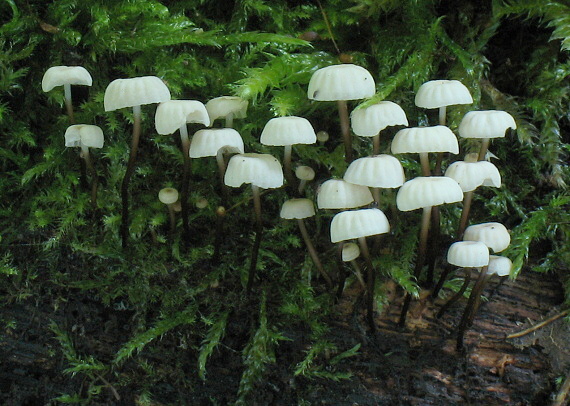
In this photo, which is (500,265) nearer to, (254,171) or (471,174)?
(471,174)

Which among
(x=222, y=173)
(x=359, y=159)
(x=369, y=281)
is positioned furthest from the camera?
(x=222, y=173)

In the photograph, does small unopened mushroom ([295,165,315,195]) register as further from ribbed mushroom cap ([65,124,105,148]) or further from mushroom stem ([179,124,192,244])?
ribbed mushroom cap ([65,124,105,148])

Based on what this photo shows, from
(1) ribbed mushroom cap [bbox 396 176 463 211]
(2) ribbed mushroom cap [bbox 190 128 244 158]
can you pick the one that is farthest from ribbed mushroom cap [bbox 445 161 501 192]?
(2) ribbed mushroom cap [bbox 190 128 244 158]

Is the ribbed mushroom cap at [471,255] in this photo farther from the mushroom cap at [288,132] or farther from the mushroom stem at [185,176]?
the mushroom stem at [185,176]

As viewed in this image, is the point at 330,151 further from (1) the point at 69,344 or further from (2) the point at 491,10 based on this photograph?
(1) the point at 69,344

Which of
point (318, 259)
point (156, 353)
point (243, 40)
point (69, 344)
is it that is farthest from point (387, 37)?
point (69, 344)

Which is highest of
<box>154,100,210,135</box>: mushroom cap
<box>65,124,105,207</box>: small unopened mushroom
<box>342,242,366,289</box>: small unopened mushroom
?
<box>154,100,210,135</box>: mushroom cap

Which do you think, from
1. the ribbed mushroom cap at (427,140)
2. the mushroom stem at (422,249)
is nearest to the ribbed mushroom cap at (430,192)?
the ribbed mushroom cap at (427,140)

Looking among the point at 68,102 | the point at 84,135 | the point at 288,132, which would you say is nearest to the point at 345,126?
the point at 288,132
